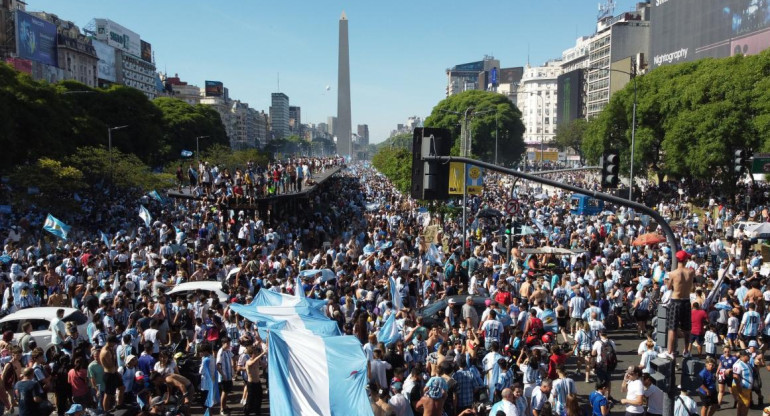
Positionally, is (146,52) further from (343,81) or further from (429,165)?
(429,165)

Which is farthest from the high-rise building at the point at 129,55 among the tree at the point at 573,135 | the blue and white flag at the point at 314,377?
the blue and white flag at the point at 314,377

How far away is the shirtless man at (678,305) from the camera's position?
890 cm

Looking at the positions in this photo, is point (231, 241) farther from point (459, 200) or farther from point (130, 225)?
point (459, 200)

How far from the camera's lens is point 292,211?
39.8m

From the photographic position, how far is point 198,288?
625 inches

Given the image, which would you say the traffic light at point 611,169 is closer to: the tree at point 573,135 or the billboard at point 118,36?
the tree at point 573,135

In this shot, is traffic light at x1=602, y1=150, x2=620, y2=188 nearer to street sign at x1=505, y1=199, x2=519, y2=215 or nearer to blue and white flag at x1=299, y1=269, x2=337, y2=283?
blue and white flag at x1=299, y1=269, x2=337, y2=283

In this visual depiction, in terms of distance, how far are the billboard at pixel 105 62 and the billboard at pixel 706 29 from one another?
83465 millimetres

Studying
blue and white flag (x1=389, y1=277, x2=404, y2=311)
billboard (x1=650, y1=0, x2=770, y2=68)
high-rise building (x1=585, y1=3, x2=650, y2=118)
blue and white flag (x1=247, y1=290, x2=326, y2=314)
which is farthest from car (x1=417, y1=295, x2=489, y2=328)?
high-rise building (x1=585, y1=3, x2=650, y2=118)

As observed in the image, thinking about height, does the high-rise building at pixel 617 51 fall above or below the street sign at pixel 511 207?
above

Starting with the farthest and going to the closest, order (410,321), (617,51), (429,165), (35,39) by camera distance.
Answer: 1. (617,51)
2. (35,39)
3. (410,321)
4. (429,165)

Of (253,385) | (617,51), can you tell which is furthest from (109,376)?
(617,51)

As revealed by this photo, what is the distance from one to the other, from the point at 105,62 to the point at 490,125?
65690mm

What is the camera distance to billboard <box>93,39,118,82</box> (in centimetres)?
10579
